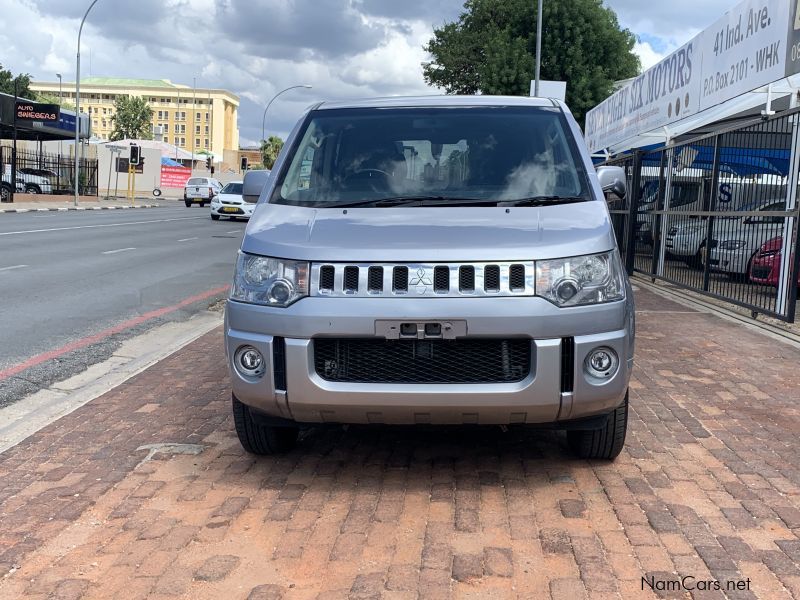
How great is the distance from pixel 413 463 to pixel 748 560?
5.51 feet

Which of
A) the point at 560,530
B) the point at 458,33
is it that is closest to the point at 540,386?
the point at 560,530

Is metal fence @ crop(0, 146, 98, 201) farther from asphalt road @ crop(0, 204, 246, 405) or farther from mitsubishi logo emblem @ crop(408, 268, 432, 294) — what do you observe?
mitsubishi logo emblem @ crop(408, 268, 432, 294)

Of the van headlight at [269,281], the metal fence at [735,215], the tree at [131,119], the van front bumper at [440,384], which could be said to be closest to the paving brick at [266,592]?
the van front bumper at [440,384]

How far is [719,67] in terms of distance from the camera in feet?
40.5

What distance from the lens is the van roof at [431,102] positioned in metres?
5.01

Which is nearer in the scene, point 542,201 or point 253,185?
point 542,201

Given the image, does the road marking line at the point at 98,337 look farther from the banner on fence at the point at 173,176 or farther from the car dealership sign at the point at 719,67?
the banner on fence at the point at 173,176

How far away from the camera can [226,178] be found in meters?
96.6

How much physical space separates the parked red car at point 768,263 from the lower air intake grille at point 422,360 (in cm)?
629

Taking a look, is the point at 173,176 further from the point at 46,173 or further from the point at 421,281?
the point at 421,281

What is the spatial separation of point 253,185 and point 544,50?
40216 mm

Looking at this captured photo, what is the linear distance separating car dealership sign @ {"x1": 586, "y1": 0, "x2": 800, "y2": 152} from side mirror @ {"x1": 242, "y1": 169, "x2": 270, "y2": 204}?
7236 millimetres

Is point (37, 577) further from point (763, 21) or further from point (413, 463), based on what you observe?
point (763, 21)

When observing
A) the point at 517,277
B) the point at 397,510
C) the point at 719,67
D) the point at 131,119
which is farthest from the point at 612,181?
the point at 131,119
